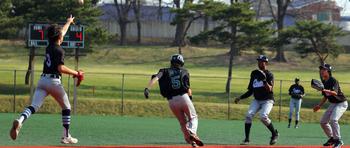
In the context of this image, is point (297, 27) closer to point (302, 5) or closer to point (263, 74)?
point (263, 74)

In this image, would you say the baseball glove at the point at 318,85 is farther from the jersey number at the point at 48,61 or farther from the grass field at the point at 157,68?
the grass field at the point at 157,68

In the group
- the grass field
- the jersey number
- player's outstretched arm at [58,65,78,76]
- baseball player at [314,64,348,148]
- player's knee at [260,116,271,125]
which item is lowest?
the grass field

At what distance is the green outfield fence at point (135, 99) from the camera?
107 ft

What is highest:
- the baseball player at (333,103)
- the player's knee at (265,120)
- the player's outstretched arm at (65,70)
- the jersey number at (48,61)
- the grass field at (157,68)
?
the jersey number at (48,61)

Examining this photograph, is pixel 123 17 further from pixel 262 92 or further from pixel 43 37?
pixel 262 92

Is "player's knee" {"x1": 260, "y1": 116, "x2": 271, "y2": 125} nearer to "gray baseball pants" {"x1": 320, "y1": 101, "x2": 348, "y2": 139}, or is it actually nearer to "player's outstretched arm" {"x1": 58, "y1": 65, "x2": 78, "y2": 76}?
"gray baseball pants" {"x1": 320, "y1": 101, "x2": 348, "y2": 139}

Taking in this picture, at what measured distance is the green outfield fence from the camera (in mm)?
32750

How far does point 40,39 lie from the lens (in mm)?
30969

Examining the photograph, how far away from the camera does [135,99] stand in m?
37.7

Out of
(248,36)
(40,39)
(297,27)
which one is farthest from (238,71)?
(40,39)

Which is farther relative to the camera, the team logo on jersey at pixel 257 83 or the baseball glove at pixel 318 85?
the team logo on jersey at pixel 257 83

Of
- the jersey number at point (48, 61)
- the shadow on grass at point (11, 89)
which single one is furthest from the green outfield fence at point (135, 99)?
the jersey number at point (48, 61)

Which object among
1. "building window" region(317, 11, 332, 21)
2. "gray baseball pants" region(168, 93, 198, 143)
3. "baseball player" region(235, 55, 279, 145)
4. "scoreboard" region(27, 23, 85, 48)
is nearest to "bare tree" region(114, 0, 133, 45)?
Result: "building window" region(317, 11, 332, 21)

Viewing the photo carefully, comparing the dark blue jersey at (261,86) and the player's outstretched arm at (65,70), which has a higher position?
the player's outstretched arm at (65,70)
